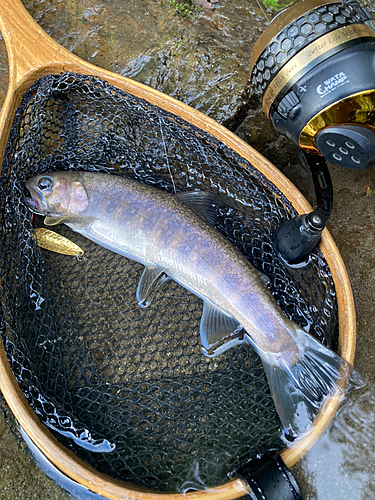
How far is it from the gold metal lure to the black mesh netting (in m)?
0.06

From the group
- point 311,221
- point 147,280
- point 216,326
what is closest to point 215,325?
point 216,326

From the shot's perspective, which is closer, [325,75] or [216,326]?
[325,75]

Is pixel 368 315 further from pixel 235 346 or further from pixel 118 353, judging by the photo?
pixel 118 353

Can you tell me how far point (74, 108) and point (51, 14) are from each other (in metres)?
0.68

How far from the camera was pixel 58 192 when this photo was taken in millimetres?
2008

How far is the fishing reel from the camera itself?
1.26m

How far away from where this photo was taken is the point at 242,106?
2.33 metres

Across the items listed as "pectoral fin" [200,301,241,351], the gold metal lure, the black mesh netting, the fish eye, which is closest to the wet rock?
the black mesh netting

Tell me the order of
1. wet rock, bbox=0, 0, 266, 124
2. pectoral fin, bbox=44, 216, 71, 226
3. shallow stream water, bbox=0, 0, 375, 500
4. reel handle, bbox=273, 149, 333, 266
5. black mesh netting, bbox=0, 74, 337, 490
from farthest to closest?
1. wet rock, bbox=0, 0, 266, 124
2. shallow stream water, bbox=0, 0, 375, 500
3. pectoral fin, bbox=44, 216, 71, 226
4. black mesh netting, bbox=0, 74, 337, 490
5. reel handle, bbox=273, 149, 333, 266

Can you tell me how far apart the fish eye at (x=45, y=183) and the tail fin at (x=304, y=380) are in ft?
4.41

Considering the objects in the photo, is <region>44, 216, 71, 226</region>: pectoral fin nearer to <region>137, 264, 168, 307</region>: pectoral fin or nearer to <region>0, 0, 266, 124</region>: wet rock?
<region>137, 264, 168, 307</region>: pectoral fin

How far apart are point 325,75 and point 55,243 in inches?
60.4

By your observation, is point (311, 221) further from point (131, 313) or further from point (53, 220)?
point (53, 220)

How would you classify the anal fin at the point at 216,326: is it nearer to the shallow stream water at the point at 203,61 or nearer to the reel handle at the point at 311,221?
the reel handle at the point at 311,221
